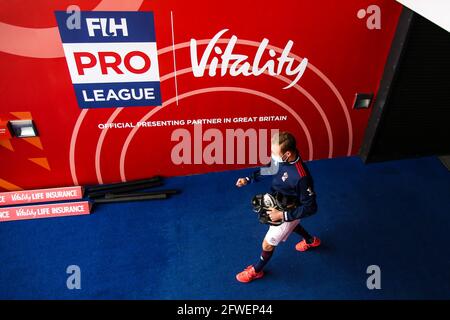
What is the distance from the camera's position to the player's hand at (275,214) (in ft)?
8.99

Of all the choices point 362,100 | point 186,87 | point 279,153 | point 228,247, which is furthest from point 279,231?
point 362,100

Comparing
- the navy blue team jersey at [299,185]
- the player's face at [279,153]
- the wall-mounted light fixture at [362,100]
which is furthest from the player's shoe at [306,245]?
the wall-mounted light fixture at [362,100]

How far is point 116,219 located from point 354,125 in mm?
2925

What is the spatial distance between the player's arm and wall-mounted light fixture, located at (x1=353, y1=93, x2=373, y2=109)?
1865 mm

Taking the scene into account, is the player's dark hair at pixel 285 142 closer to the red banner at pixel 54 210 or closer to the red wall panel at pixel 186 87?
the red wall panel at pixel 186 87

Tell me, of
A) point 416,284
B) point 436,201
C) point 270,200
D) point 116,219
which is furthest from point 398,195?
point 116,219

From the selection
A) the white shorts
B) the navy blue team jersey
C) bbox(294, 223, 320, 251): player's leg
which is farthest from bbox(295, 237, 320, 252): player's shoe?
the navy blue team jersey

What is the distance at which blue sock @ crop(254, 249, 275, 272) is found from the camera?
10.0 ft

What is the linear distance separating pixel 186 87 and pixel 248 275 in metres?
1.91

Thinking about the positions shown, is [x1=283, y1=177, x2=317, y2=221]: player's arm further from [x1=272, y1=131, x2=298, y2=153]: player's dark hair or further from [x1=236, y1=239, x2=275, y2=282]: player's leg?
[x1=236, y1=239, x2=275, y2=282]: player's leg

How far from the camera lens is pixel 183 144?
408cm

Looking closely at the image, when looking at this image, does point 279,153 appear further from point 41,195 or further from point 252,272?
point 41,195

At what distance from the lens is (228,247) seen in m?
3.53

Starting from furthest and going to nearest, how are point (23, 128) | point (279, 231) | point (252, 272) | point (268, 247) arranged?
point (23, 128) < point (252, 272) < point (268, 247) < point (279, 231)
